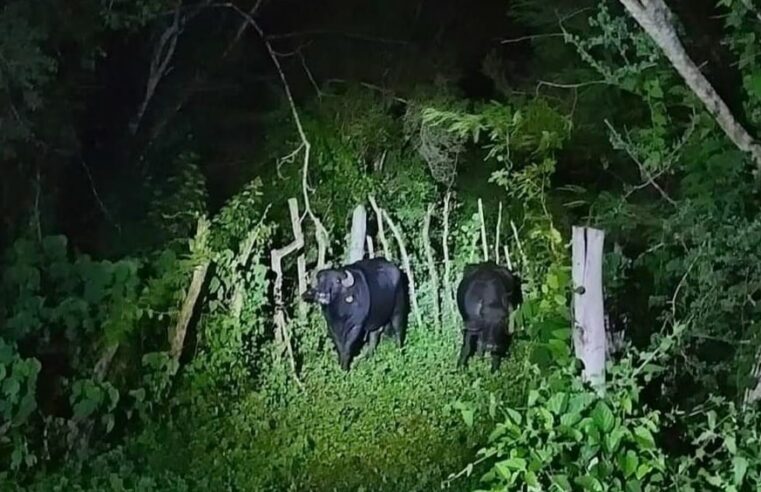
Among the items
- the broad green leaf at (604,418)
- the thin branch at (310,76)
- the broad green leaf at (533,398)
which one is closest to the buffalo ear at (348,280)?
the thin branch at (310,76)

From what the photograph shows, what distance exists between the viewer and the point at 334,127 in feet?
10.1

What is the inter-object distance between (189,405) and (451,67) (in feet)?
3.62

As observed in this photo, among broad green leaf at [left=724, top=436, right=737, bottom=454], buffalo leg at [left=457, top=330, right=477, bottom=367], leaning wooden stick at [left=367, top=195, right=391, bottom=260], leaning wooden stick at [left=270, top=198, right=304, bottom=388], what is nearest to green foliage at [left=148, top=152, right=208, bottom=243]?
leaning wooden stick at [left=270, top=198, right=304, bottom=388]

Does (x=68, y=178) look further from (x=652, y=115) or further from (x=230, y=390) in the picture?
(x=652, y=115)

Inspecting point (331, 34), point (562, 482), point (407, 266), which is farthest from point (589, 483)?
point (331, 34)

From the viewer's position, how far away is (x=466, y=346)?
310cm

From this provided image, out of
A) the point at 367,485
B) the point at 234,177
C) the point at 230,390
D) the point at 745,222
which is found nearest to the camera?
the point at 745,222

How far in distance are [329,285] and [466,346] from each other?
0.41 metres

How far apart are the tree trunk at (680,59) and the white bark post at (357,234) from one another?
3.69 ft

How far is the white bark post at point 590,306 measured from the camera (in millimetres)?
2123

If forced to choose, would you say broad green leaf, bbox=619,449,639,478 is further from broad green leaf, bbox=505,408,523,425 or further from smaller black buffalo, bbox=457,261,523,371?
smaller black buffalo, bbox=457,261,523,371

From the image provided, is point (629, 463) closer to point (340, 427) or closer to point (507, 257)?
point (340, 427)

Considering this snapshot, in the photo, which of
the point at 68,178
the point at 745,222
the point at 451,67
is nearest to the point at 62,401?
the point at 68,178

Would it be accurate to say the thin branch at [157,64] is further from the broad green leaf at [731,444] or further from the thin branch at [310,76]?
the broad green leaf at [731,444]
